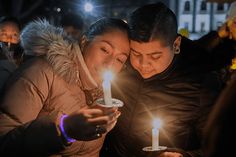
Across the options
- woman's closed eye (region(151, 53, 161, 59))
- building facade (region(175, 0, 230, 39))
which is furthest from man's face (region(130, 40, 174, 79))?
building facade (region(175, 0, 230, 39))

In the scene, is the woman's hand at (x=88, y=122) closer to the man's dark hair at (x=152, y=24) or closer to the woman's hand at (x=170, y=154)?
the woman's hand at (x=170, y=154)

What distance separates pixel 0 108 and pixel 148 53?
1474 mm

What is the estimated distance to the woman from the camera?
2395 mm

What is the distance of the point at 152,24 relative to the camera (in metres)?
3.55

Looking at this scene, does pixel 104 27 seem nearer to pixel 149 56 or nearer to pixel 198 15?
pixel 149 56

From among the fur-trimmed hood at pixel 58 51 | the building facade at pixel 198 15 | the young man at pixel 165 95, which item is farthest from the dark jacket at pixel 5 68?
the building facade at pixel 198 15

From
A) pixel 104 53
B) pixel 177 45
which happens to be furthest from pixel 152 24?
pixel 104 53

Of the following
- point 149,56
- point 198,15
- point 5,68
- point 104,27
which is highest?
point 198,15

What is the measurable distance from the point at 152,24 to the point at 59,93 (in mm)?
1194

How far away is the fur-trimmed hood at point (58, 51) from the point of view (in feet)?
9.59

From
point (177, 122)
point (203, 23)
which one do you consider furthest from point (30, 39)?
point (203, 23)

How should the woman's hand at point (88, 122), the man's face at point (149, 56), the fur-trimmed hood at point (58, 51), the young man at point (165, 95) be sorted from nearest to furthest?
the woman's hand at point (88, 122) → the fur-trimmed hood at point (58, 51) → the man's face at point (149, 56) → the young man at point (165, 95)

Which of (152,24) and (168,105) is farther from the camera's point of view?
(168,105)

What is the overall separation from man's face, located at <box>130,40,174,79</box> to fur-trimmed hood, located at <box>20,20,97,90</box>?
596mm
